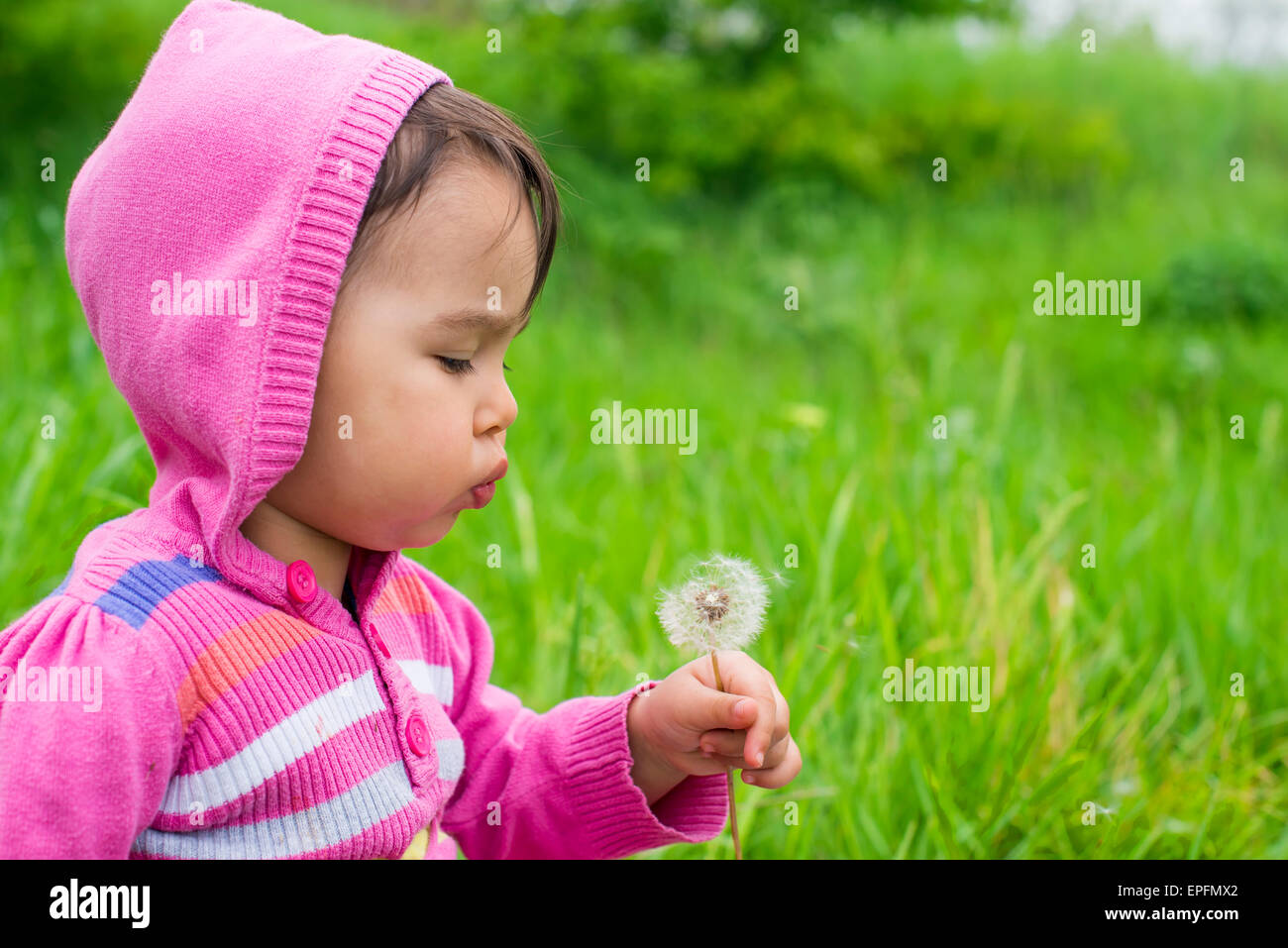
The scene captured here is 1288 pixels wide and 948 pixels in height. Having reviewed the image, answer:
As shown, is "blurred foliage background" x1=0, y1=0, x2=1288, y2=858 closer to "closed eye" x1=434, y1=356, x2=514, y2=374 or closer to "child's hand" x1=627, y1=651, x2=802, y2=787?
"child's hand" x1=627, y1=651, x2=802, y2=787

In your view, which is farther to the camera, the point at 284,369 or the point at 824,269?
the point at 824,269

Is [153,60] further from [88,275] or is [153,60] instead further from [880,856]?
[880,856]

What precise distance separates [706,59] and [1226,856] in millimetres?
4751

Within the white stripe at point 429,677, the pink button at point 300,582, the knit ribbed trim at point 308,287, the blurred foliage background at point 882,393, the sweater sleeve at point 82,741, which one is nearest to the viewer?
the sweater sleeve at point 82,741

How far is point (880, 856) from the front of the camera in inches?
78.0

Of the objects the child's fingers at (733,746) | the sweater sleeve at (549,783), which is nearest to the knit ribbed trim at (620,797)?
the sweater sleeve at (549,783)

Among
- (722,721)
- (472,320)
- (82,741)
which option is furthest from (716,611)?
(82,741)

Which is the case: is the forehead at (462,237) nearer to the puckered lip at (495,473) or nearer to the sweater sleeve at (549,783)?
the puckered lip at (495,473)

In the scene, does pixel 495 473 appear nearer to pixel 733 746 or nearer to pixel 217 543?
pixel 217 543

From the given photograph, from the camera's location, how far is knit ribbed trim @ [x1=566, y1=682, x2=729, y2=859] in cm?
152

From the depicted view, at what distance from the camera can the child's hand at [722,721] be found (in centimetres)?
131

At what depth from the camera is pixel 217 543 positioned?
123cm
